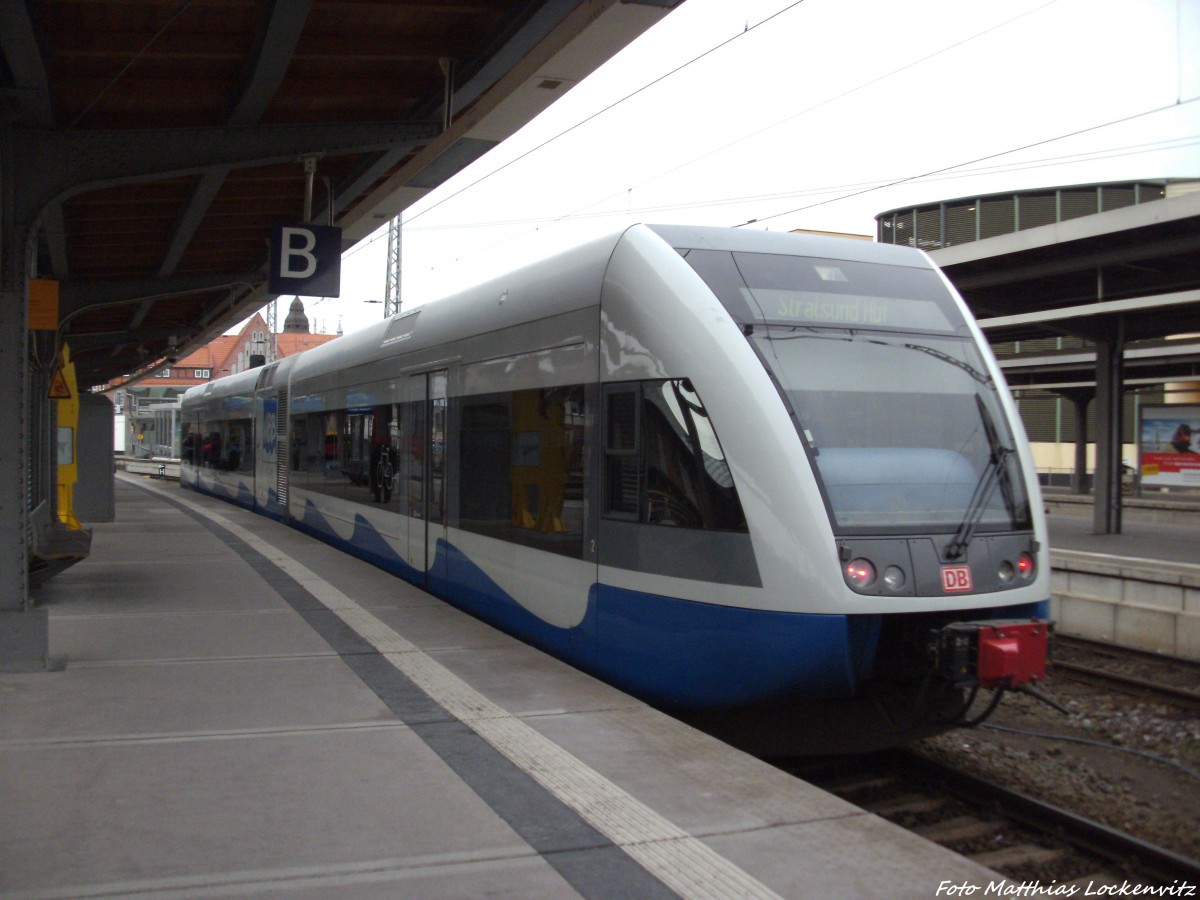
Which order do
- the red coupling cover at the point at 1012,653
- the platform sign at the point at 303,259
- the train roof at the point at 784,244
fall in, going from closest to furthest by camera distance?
the red coupling cover at the point at 1012,653, the train roof at the point at 784,244, the platform sign at the point at 303,259

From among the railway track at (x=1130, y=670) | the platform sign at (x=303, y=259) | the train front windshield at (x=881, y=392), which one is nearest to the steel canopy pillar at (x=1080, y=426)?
the railway track at (x=1130, y=670)

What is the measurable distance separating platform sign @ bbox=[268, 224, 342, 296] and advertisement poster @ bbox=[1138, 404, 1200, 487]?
16.0 meters

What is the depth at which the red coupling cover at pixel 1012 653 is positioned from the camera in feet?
17.1

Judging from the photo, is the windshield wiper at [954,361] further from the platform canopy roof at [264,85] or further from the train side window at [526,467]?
the platform canopy roof at [264,85]

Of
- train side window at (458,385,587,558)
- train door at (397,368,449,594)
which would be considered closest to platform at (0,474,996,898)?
train side window at (458,385,587,558)

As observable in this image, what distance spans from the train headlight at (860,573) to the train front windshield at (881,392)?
0.56 feet

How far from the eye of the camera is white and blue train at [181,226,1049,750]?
5363 mm

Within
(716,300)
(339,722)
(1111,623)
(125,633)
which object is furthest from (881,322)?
(1111,623)

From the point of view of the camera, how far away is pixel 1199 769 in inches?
279

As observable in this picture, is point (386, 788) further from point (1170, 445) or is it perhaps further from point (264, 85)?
point (1170, 445)

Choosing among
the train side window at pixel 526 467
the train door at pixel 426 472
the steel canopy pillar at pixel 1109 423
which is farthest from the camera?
the steel canopy pillar at pixel 1109 423

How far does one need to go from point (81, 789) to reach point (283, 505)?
1399 centimetres

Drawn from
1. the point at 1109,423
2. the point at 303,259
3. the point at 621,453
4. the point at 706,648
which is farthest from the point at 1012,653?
the point at 1109,423

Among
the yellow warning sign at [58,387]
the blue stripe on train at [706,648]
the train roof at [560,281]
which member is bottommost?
the blue stripe on train at [706,648]
